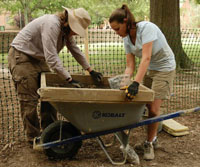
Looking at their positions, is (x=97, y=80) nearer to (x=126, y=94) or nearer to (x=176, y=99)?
(x=126, y=94)

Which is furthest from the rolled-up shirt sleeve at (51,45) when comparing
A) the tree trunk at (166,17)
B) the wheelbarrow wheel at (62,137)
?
the tree trunk at (166,17)

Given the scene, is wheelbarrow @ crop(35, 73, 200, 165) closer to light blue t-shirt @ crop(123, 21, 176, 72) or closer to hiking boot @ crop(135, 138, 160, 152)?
hiking boot @ crop(135, 138, 160, 152)

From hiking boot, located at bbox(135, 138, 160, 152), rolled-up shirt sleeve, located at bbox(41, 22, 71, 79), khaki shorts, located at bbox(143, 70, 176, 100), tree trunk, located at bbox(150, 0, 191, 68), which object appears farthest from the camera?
tree trunk, located at bbox(150, 0, 191, 68)

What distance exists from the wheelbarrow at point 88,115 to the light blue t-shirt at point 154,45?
49 cm

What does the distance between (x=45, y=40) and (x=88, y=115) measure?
0.87m

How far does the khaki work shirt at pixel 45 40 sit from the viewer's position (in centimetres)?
272

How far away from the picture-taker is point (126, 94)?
244 centimetres

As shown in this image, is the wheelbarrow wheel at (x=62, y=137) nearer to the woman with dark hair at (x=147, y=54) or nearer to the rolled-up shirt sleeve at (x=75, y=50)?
the woman with dark hair at (x=147, y=54)

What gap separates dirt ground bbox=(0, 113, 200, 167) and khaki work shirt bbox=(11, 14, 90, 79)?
0.97 meters

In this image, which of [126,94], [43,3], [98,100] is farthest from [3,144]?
[43,3]

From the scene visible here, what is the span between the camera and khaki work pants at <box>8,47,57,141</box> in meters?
3.05

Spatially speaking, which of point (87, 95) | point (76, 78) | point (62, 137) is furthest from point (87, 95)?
point (76, 78)

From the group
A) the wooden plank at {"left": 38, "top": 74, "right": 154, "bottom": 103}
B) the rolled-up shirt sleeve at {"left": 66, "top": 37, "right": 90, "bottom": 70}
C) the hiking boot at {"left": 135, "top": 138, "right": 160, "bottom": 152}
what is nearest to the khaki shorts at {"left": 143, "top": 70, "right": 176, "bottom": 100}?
the wooden plank at {"left": 38, "top": 74, "right": 154, "bottom": 103}

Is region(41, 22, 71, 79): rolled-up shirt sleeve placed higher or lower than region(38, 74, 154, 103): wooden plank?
higher
